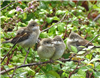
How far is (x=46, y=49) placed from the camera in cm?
355

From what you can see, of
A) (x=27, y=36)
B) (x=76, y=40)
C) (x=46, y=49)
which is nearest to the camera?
(x=46, y=49)

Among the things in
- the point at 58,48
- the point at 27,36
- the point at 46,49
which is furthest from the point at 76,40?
the point at 27,36

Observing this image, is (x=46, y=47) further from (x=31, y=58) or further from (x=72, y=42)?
(x=72, y=42)

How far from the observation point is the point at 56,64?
3699 millimetres

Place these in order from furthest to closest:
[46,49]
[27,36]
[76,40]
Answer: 1. [76,40]
2. [27,36]
3. [46,49]

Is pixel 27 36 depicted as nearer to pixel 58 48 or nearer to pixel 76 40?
pixel 58 48

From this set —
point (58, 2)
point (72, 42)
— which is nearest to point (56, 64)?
point (72, 42)

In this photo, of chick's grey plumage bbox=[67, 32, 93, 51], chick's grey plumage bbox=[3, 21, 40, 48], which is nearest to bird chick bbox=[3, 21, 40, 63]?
chick's grey plumage bbox=[3, 21, 40, 48]

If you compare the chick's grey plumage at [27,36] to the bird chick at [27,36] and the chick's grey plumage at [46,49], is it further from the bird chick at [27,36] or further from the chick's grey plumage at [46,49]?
the chick's grey plumage at [46,49]

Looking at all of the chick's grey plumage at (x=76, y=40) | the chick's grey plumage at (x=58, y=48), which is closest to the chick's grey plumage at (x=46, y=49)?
the chick's grey plumage at (x=58, y=48)

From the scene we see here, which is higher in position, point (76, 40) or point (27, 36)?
point (27, 36)

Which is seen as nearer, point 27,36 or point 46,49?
point 46,49

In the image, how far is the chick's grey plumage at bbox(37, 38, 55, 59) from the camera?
3.49 meters

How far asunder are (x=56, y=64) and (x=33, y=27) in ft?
2.73
